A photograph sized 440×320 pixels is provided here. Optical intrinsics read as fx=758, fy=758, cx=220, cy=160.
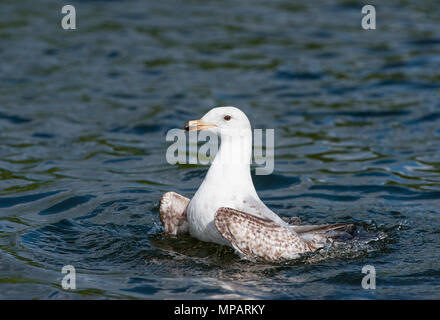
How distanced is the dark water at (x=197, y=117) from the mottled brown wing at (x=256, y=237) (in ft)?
0.54

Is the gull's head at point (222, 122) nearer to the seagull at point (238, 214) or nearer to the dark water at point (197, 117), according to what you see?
the seagull at point (238, 214)

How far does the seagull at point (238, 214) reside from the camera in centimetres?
925

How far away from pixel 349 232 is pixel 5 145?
314 inches

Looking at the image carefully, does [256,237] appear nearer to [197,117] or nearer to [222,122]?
[222,122]

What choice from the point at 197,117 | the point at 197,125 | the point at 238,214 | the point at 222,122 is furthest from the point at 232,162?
the point at 197,117

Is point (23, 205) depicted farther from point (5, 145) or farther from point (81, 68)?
point (81, 68)

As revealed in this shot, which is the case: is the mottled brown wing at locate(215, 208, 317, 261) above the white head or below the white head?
below

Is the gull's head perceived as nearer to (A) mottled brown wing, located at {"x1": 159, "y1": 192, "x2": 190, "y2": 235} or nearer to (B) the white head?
(B) the white head

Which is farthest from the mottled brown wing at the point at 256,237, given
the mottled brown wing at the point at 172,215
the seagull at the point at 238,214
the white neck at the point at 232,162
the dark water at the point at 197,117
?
the mottled brown wing at the point at 172,215

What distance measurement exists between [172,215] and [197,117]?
712 cm

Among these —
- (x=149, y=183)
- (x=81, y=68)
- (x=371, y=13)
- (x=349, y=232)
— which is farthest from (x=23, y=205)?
(x=371, y=13)

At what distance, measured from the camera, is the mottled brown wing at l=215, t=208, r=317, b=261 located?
9.16m

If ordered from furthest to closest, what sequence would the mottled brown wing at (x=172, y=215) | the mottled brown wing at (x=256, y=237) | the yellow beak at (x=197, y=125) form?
1. the mottled brown wing at (x=172, y=215)
2. the yellow beak at (x=197, y=125)
3. the mottled brown wing at (x=256, y=237)

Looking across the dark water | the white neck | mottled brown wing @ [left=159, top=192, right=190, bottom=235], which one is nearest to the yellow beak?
the white neck
